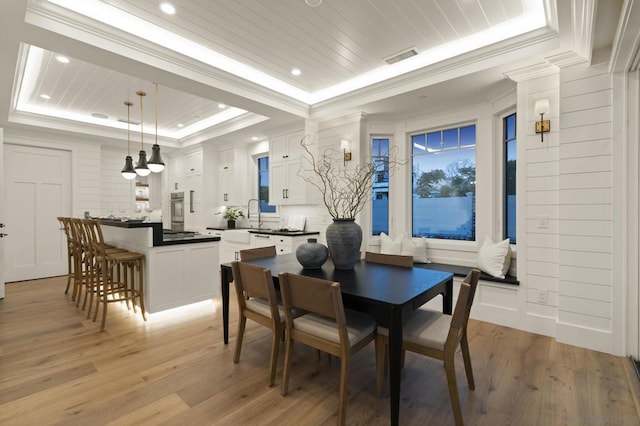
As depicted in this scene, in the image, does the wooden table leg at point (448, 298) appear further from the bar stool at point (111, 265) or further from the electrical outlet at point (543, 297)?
the bar stool at point (111, 265)

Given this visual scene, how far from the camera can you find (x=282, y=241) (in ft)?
16.5

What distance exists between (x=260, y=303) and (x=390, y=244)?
2391mm

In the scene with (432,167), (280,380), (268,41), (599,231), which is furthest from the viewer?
(432,167)

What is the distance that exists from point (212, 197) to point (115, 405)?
5.31 metres

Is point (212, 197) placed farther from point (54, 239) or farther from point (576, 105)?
point (576, 105)

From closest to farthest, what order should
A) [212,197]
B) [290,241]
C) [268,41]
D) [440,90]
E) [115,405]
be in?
1. [115,405]
2. [268,41]
3. [440,90]
4. [290,241]
5. [212,197]

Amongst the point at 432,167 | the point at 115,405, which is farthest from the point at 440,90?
the point at 115,405

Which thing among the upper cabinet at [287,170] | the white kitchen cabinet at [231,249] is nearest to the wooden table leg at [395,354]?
the upper cabinet at [287,170]

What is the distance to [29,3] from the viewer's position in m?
2.31

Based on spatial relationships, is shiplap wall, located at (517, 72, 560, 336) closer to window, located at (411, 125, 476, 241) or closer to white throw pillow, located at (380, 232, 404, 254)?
window, located at (411, 125, 476, 241)

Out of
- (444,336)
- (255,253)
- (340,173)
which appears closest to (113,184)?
(340,173)

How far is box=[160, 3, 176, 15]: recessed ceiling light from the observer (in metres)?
2.56

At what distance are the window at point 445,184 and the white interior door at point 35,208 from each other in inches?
253

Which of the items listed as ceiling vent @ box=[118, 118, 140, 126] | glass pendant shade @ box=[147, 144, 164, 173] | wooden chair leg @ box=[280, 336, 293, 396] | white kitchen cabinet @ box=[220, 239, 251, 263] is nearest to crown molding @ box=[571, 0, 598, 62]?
wooden chair leg @ box=[280, 336, 293, 396]
